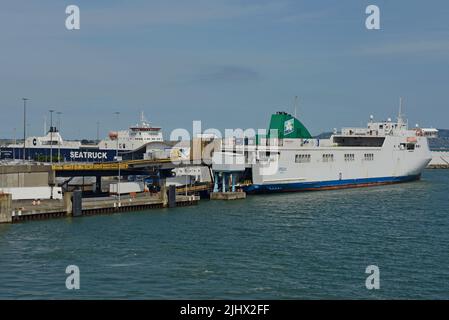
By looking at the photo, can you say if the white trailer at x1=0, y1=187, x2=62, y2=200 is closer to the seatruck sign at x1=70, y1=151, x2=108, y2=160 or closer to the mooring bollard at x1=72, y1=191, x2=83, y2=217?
the mooring bollard at x1=72, y1=191, x2=83, y2=217

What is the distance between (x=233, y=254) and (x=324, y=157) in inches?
1518

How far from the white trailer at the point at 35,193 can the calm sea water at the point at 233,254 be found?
640 cm

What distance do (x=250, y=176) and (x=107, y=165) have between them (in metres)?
14.9

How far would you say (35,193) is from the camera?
1859 inches

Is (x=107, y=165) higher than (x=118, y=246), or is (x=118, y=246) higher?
(x=107, y=165)

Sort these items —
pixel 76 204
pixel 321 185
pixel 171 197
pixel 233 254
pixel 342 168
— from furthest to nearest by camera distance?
pixel 342 168 → pixel 321 185 → pixel 171 197 → pixel 76 204 → pixel 233 254

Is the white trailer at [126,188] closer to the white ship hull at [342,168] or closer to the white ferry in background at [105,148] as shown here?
the white ship hull at [342,168]

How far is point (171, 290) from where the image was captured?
78.4 feet

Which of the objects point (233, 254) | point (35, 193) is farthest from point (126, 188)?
point (233, 254)

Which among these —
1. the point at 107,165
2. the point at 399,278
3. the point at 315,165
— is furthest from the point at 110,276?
the point at 315,165

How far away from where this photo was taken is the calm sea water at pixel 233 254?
951 inches

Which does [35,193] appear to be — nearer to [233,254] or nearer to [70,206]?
[70,206]

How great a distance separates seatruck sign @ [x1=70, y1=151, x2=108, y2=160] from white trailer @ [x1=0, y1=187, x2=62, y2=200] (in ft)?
142

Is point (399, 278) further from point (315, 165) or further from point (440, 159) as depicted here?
point (440, 159)
